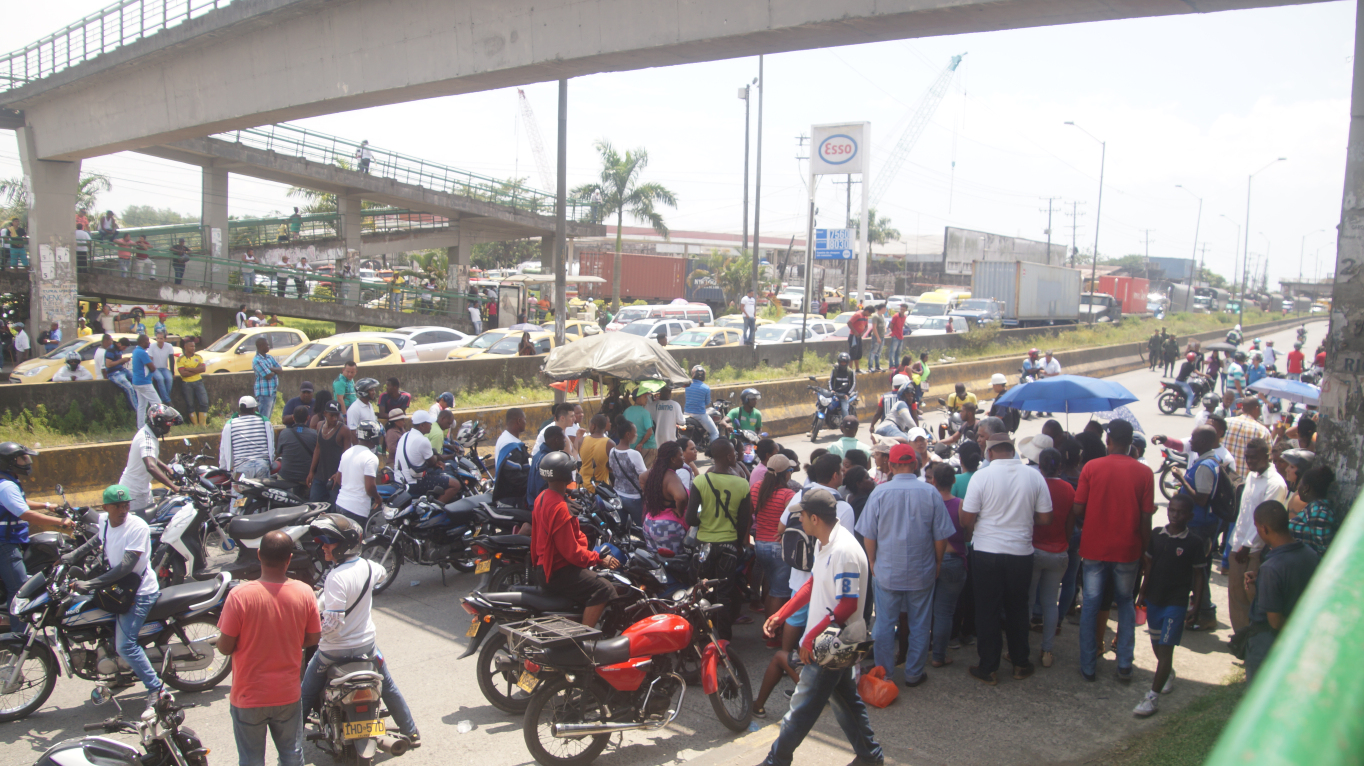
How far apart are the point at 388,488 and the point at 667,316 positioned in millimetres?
25182

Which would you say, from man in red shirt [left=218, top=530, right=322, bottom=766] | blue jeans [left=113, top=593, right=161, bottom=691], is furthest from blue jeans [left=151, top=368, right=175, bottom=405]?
man in red shirt [left=218, top=530, right=322, bottom=766]

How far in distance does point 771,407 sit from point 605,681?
45.9 feet

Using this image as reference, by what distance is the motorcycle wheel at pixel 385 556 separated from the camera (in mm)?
8875

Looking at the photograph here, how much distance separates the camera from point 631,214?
167 feet

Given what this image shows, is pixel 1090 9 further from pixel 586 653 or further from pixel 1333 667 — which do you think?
pixel 1333 667

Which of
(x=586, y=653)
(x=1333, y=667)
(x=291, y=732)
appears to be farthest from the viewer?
(x=586, y=653)

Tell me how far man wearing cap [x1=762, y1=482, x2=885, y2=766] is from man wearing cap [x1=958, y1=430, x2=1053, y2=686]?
194 cm

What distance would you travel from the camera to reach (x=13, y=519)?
673cm

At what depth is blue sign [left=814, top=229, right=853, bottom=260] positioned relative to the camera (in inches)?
1854

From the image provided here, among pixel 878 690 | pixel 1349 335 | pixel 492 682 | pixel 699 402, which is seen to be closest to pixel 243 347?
pixel 699 402

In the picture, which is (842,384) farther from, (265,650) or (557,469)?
(265,650)

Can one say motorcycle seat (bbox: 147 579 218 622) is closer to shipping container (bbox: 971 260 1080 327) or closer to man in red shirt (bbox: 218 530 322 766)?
man in red shirt (bbox: 218 530 322 766)

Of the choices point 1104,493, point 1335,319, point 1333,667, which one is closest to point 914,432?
point 1104,493

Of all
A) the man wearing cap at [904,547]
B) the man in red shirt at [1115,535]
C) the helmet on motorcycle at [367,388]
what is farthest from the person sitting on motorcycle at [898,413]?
the helmet on motorcycle at [367,388]
